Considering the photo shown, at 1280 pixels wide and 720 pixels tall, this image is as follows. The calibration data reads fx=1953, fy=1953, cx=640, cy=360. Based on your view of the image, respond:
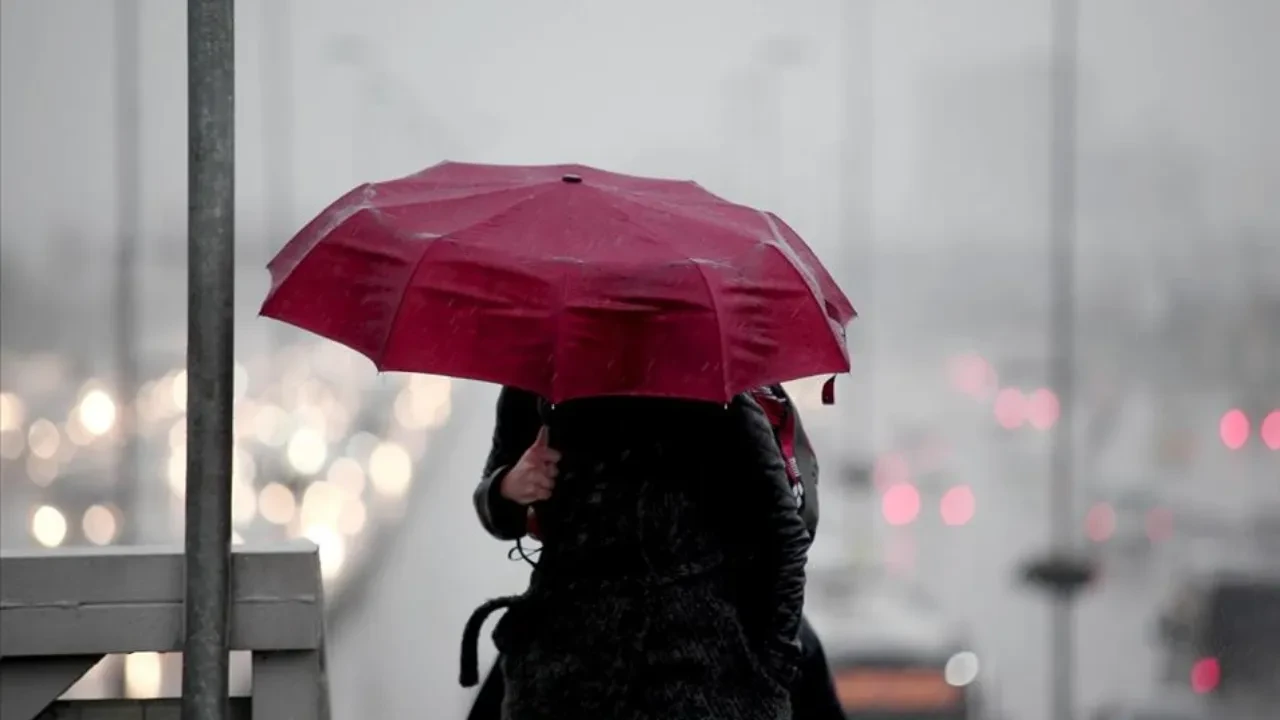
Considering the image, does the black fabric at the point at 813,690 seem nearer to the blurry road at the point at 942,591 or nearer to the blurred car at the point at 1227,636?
the blurred car at the point at 1227,636

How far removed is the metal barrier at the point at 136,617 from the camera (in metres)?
3.79

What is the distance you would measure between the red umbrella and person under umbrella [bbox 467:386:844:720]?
18 centimetres

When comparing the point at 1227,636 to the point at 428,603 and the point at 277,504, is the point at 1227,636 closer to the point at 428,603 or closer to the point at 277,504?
the point at 277,504

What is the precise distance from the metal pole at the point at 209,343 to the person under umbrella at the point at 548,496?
1.67 ft

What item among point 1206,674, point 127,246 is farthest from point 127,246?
point 1206,674

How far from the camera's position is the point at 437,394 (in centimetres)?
8412

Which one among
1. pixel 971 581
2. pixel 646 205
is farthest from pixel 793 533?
pixel 971 581

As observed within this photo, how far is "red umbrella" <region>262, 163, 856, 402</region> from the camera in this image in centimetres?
328

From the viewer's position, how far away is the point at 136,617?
3803mm

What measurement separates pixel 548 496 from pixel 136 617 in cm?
98

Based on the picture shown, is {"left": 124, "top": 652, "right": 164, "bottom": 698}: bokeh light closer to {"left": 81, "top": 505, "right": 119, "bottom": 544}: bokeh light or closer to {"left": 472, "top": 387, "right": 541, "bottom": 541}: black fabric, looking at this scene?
{"left": 81, "top": 505, "right": 119, "bottom": 544}: bokeh light

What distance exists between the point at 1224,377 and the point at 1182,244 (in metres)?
6.15

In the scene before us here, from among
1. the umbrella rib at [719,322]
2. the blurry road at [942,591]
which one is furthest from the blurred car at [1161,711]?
the umbrella rib at [719,322]

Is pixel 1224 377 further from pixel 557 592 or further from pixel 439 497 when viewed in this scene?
pixel 557 592
